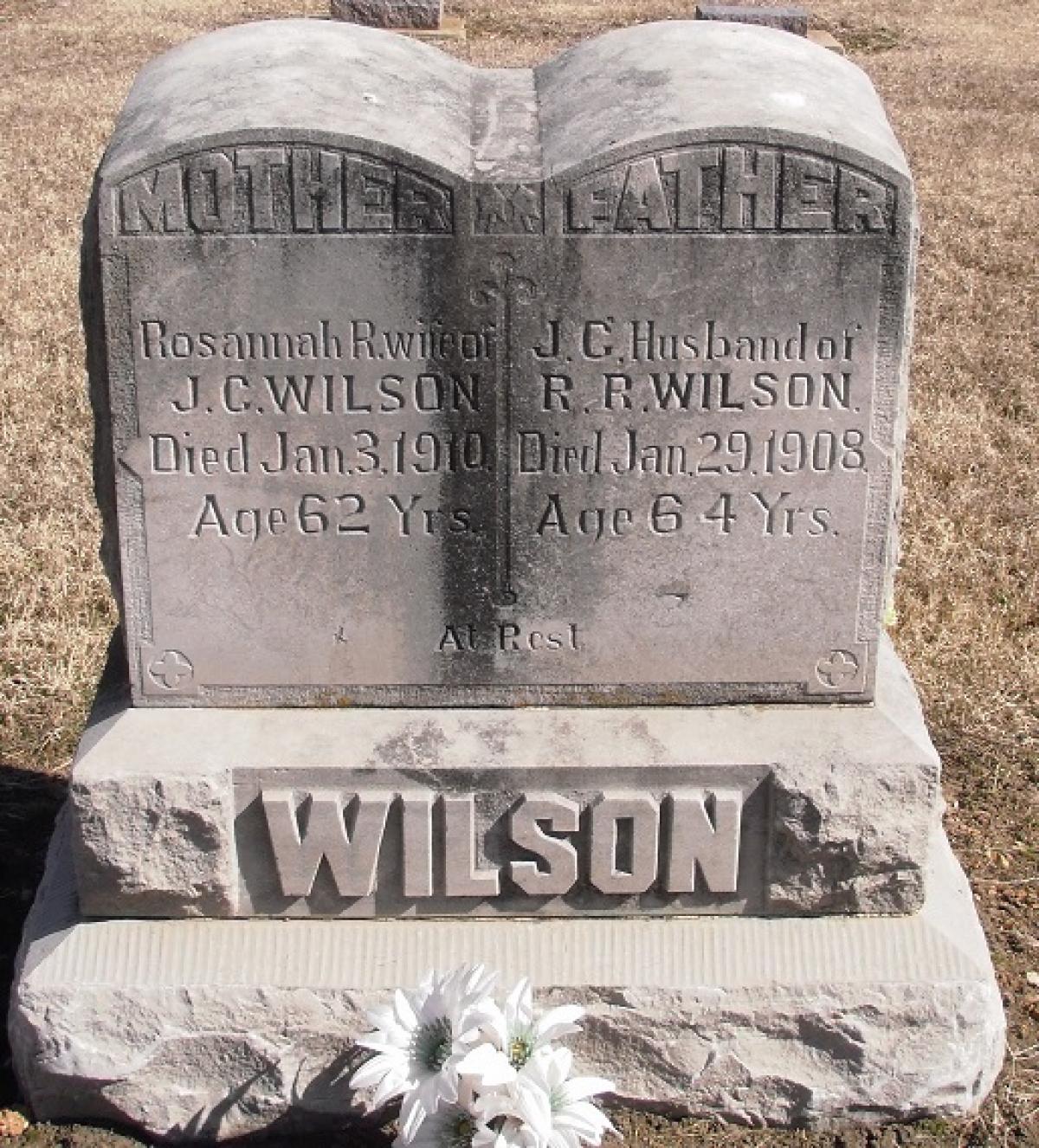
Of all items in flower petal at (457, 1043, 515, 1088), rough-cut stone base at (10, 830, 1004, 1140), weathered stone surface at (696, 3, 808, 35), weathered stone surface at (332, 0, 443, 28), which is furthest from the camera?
weathered stone surface at (332, 0, 443, 28)

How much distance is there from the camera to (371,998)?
12.2 feet

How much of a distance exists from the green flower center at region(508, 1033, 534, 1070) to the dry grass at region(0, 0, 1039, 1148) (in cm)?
58

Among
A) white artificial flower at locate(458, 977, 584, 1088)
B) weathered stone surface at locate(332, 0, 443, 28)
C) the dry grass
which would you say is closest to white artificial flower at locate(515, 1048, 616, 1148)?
white artificial flower at locate(458, 977, 584, 1088)

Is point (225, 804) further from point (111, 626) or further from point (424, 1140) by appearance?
point (111, 626)

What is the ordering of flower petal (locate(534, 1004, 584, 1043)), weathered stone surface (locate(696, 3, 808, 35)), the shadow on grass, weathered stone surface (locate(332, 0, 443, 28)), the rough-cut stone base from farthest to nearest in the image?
weathered stone surface (locate(332, 0, 443, 28)), weathered stone surface (locate(696, 3, 808, 35)), the shadow on grass, the rough-cut stone base, flower petal (locate(534, 1004, 584, 1043))

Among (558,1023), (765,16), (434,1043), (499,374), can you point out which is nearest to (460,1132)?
(434,1043)

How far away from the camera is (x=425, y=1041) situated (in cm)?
346

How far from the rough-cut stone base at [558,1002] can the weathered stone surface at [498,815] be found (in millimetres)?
69

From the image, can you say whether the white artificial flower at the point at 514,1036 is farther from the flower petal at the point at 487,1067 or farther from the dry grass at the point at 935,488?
the dry grass at the point at 935,488

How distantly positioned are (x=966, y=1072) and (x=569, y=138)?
2131 millimetres

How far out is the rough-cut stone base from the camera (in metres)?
3.71

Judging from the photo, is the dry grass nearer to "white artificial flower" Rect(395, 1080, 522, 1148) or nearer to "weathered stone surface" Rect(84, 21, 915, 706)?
"white artificial flower" Rect(395, 1080, 522, 1148)

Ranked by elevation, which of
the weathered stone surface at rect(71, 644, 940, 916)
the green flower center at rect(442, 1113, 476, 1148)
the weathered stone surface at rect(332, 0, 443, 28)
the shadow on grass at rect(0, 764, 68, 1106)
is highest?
the weathered stone surface at rect(332, 0, 443, 28)

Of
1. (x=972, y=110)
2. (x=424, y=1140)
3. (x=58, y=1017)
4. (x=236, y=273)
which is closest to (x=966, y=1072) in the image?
(x=424, y=1140)
